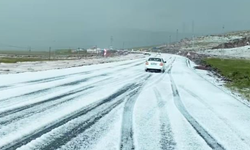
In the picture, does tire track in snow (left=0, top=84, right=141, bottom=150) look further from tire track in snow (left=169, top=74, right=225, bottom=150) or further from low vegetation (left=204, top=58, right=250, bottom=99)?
low vegetation (left=204, top=58, right=250, bottom=99)

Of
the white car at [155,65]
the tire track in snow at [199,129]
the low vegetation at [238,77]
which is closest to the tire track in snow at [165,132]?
the tire track in snow at [199,129]

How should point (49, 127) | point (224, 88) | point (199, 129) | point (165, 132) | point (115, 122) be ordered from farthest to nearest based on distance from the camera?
point (224, 88) < point (115, 122) < point (199, 129) < point (165, 132) < point (49, 127)

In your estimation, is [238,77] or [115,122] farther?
[238,77]

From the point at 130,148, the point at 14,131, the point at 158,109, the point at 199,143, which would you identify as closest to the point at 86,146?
the point at 130,148

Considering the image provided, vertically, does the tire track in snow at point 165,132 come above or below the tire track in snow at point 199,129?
above

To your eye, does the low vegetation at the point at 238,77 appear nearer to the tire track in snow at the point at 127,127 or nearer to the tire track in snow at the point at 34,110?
the tire track in snow at the point at 127,127

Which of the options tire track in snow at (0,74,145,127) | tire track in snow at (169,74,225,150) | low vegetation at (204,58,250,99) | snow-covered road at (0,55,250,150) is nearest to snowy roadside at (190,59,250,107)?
low vegetation at (204,58,250,99)

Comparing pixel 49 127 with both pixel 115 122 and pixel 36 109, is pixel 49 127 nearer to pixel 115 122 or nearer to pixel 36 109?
pixel 115 122

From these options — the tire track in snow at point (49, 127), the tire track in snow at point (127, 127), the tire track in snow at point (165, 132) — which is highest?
the tire track in snow at point (49, 127)

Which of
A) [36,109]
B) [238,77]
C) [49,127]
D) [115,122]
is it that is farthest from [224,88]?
[49,127]

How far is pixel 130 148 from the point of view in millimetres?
5762

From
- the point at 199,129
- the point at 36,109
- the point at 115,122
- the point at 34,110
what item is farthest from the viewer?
the point at 36,109

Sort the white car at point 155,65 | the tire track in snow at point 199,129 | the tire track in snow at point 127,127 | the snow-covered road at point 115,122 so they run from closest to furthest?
1. the tire track in snow at point 127,127
2. the snow-covered road at point 115,122
3. the tire track in snow at point 199,129
4. the white car at point 155,65

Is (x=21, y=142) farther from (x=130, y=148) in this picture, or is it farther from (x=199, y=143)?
(x=199, y=143)
